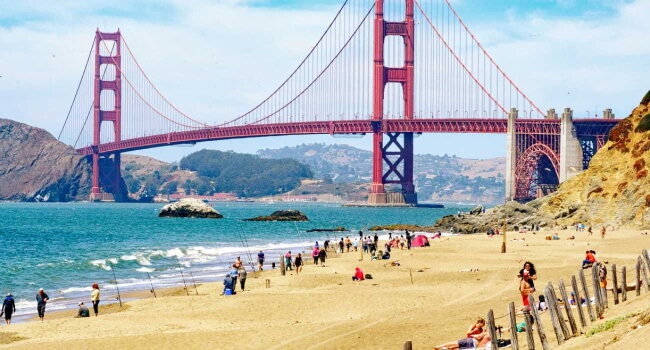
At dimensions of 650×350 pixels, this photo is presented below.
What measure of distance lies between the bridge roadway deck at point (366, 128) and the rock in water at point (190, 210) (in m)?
19.3

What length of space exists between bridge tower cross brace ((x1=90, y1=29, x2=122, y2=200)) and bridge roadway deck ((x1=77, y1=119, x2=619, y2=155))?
1673 centimetres

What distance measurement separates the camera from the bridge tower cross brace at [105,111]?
178525 millimetres

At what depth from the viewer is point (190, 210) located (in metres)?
117

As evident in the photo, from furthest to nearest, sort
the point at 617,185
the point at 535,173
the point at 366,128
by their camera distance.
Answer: the point at 366,128
the point at 535,173
the point at 617,185

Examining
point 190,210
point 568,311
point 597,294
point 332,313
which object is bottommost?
point 332,313

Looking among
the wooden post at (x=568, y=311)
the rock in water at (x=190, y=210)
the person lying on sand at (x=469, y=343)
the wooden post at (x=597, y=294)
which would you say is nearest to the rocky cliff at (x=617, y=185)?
the wooden post at (x=597, y=294)

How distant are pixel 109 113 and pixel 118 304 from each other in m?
155

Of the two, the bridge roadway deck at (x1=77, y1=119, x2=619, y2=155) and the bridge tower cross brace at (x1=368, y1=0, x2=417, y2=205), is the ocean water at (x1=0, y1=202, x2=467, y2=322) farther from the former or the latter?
the bridge tower cross brace at (x1=368, y1=0, x2=417, y2=205)

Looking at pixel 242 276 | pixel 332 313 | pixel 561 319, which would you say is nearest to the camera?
pixel 561 319

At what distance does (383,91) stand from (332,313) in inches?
4695

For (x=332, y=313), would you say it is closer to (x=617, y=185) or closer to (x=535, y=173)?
(x=617, y=185)

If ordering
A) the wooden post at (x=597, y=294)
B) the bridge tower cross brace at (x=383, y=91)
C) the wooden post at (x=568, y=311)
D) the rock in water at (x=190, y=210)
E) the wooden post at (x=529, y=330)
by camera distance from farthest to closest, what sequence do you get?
the bridge tower cross brace at (x=383, y=91)
the rock in water at (x=190, y=210)
the wooden post at (x=597, y=294)
the wooden post at (x=568, y=311)
the wooden post at (x=529, y=330)

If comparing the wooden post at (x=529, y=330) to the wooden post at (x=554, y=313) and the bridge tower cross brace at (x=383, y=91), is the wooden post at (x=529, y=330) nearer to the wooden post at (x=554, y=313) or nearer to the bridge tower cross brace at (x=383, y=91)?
the wooden post at (x=554, y=313)

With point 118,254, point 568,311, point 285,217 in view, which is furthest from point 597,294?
point 285,217
